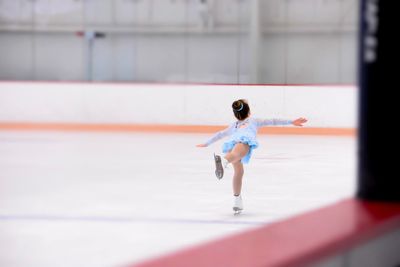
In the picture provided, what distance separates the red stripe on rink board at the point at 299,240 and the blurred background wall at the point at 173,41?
16.4 metres

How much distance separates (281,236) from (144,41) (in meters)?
18.6

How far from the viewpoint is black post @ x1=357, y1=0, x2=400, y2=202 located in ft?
11.0

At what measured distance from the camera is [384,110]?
135 inches

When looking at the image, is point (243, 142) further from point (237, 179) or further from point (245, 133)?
point (237, 179)

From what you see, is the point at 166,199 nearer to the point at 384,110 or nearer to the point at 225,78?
the point at 384,110

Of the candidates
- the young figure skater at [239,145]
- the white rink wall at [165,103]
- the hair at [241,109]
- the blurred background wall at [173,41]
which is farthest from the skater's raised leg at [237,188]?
the blurred background wall at [173,41]

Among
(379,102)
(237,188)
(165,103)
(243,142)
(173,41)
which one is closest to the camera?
(379,102)

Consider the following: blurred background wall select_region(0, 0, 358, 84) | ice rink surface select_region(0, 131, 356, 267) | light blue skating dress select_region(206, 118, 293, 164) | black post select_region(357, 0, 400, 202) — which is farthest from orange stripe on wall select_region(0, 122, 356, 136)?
black post select_region(357, 0, 400, 202)

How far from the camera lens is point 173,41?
68.7 ft

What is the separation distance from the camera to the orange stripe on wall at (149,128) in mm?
16922

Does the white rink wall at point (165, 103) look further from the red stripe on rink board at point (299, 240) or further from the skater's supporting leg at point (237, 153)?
Answer: the red stripe on rink board at point (299, 240)

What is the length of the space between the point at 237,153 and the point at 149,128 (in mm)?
11173

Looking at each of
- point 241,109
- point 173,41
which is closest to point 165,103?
point 173,41

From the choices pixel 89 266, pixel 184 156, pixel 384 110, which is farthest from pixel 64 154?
pixel 384 110
